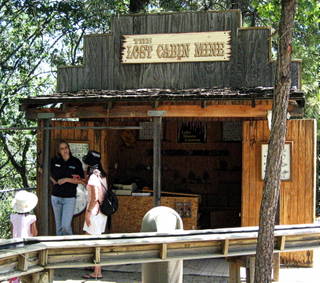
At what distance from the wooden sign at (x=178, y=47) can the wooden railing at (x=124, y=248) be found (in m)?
4.28

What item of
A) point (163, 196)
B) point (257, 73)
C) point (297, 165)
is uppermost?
point (257, 73)

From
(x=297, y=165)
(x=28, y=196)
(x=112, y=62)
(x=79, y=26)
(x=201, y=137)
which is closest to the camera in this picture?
(x=28, y=196)

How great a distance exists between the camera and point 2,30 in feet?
62.0

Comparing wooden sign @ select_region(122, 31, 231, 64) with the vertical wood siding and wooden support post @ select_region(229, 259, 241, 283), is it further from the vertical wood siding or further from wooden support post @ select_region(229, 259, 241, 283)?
wooden support post @ select_region(229, 259, 241, 283)

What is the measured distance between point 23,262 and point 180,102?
422cm

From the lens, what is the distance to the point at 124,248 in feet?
20.5

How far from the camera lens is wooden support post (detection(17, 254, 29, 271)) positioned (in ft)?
18.1

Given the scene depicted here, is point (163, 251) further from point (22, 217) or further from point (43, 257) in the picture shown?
point (22, 217)

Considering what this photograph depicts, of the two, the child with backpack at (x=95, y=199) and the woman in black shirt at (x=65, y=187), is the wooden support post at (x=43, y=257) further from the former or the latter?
the woman in black shirt at (x=65, y=187)

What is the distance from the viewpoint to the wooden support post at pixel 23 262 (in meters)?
5.52

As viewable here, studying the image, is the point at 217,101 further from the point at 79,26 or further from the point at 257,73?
the point at 79,26

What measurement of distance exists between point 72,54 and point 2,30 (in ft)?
8.14

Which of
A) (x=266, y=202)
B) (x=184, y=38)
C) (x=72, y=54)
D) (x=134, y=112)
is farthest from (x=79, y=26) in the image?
(x=266, y=202)

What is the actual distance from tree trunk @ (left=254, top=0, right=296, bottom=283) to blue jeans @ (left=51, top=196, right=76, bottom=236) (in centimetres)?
419
